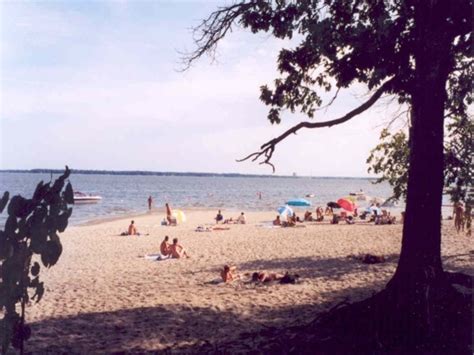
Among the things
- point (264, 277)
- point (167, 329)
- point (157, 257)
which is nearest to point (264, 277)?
point (264, 277)

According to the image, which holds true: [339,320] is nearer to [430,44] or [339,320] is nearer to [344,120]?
[344,120]

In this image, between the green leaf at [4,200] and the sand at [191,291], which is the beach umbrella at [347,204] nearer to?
the sand at [191,291]

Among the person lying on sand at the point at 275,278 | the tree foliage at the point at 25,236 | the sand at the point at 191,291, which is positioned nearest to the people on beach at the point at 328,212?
the sand at the point at 191,291

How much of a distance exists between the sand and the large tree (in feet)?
8.08

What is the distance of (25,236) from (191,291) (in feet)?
25.8

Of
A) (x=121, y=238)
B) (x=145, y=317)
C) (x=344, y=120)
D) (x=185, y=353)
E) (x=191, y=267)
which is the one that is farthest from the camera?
(x=121, y=238)

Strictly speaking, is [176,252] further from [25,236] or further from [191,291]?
[25,236]

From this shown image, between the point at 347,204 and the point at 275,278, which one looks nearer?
the point at 275,278

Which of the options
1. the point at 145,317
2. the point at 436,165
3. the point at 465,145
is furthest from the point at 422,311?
the point at 465,145

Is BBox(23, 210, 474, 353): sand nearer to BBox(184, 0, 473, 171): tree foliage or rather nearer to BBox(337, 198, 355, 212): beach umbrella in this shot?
BBox(184, 0, 473, 171): tree foliage

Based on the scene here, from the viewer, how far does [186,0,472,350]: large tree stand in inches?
254

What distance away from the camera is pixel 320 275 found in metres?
12.7

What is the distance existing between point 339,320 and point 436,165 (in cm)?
269

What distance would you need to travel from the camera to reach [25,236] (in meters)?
3.70
